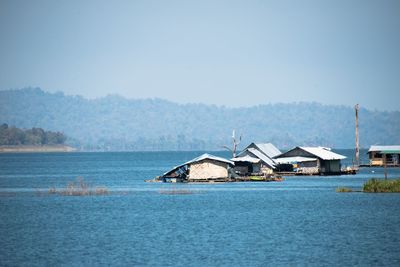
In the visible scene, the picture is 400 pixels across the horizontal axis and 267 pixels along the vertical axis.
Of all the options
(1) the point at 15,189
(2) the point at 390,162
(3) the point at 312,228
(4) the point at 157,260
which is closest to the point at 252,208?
(3) the point at 312,228

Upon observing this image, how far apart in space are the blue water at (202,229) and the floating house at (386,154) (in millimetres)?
53882

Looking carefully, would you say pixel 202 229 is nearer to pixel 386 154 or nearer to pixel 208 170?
pixel 208 170

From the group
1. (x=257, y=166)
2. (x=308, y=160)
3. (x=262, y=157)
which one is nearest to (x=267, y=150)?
(x=308, y=160)

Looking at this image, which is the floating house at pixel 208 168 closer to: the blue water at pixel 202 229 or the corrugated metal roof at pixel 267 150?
the blue water at pixel 202 229

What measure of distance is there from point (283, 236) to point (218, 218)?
11.2m

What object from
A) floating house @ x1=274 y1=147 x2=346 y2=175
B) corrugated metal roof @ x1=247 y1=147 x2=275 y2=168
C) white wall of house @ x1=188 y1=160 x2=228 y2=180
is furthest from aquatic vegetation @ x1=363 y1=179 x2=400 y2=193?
floating house @ x1=274 y1=147 x2=346 y2=175

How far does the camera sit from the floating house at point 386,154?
138 m

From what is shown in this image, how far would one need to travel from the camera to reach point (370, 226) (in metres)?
55.4

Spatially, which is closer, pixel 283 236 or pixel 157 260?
pixel 157 260

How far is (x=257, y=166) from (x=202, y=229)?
55106 mm

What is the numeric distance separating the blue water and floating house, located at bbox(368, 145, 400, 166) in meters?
53.9

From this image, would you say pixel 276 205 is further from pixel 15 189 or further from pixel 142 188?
pixel 15 189

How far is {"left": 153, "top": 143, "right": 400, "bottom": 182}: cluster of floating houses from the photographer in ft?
331

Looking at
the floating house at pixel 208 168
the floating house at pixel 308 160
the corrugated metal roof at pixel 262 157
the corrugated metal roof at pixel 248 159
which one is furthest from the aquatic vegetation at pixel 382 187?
the floating house at pixel 308 160
